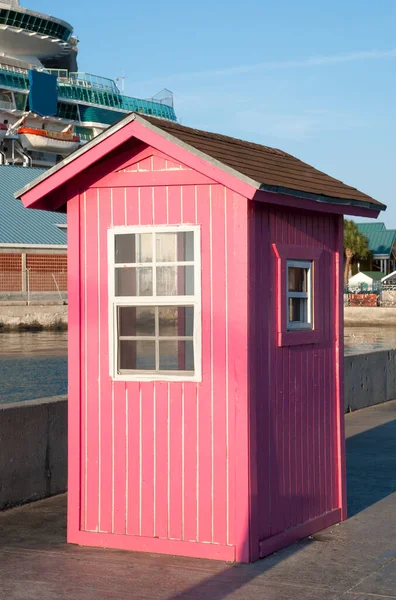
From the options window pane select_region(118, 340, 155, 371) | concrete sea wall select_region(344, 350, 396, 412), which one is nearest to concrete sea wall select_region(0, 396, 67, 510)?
window pane select_region(118, 340, 155, 371)

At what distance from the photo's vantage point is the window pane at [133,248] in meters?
7.02

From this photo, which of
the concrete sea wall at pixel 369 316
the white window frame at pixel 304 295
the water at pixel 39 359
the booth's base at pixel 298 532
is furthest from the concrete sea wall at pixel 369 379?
the concrete sea wall at pixel 369 316

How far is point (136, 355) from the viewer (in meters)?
7.18

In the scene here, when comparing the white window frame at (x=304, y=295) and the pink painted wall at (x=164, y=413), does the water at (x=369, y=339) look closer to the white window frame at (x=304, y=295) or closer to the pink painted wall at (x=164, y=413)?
the white window frame at (x=304, y=295)

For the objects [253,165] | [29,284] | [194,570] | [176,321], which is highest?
[29,284]

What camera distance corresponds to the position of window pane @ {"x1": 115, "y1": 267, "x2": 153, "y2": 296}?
708 cm

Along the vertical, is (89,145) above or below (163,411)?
above

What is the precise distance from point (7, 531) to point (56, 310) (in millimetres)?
49724

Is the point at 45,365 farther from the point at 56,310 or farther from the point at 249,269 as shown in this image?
the point at 249,269

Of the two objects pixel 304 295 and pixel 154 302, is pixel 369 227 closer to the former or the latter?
pixel 304 295

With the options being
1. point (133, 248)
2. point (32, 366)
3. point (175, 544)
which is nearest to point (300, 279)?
point (133, 248)

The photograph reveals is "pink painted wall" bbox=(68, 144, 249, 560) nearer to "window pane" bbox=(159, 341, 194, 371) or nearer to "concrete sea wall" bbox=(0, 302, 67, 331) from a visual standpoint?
"window pane" bbox=(159, 341, 194, 371)

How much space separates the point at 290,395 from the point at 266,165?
1.65 meters

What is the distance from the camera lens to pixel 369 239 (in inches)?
4419
